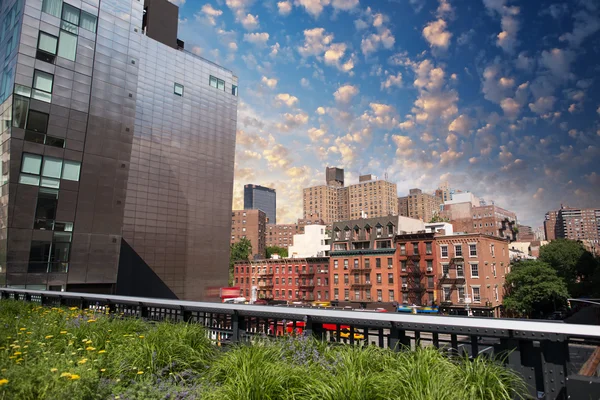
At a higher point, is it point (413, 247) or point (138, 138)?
point (138, 138)

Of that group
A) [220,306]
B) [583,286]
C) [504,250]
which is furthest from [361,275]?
[220,306]

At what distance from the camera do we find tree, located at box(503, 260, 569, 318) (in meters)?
60.9

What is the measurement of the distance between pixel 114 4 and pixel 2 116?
656 inches

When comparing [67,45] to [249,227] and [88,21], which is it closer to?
[88,21]

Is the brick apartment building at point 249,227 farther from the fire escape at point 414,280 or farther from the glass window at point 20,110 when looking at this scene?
the glass window at point 20,110

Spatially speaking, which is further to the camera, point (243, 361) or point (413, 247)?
point (413, 247)

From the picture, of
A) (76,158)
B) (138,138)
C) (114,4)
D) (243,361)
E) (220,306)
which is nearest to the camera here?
(243,361)

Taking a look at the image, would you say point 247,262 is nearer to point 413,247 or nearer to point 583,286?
point 413,247

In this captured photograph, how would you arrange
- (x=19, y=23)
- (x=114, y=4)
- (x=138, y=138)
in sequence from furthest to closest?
(x=138, y=138) → (x=114, y=4) → (x=19, y=23)

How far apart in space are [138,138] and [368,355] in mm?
55024

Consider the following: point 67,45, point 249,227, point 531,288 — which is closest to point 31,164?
point 67,45

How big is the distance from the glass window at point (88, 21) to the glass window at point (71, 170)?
1359 centimetres

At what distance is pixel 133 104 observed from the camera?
40969mm

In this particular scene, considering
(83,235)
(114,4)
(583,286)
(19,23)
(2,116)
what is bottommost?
(583,286)
